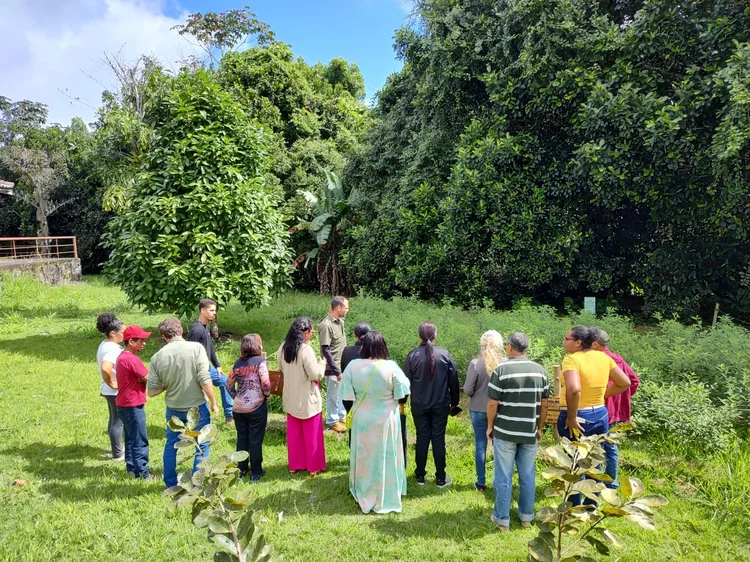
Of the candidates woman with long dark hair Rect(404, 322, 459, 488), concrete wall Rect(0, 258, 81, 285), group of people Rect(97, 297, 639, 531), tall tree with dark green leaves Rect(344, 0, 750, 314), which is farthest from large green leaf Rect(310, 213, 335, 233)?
concrete wall Rect(0, 258, 81, 285)

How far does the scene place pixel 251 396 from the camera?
4.91 m

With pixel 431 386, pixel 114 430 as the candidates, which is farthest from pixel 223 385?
pixel 431 386

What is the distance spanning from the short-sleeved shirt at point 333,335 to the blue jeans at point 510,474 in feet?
8.61

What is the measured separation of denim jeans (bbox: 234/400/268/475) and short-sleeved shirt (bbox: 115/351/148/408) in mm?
1004

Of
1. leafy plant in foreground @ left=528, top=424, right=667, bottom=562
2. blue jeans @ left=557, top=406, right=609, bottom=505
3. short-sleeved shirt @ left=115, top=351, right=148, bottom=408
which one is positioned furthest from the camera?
short-sleeved shirt @ left=115, top=351, right=148, bottom=408

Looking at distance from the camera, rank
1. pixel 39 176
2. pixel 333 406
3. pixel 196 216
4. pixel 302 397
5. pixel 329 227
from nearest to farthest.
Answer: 1. pixel 302 397
2. pixel 333 406
3. pixel 196 216
4. pixel 329 227
5. pixel 39 176

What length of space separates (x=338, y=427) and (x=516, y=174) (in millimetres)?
6976

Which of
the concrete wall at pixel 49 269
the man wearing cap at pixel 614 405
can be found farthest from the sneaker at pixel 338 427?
the concrete wall at pixel 49 269

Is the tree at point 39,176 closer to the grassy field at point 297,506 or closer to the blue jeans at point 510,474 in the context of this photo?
the grassy field at point 297,506

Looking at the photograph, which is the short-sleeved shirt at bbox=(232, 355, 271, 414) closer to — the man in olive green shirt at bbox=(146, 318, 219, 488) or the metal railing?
the man in olive green shirt at bbox=(146, 318, 219, 488)

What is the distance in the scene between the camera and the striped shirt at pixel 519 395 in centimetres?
395

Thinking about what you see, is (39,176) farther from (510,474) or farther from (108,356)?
(510,474)

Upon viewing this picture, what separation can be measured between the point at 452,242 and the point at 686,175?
15.2 ft

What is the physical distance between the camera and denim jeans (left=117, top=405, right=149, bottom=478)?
4.83m
